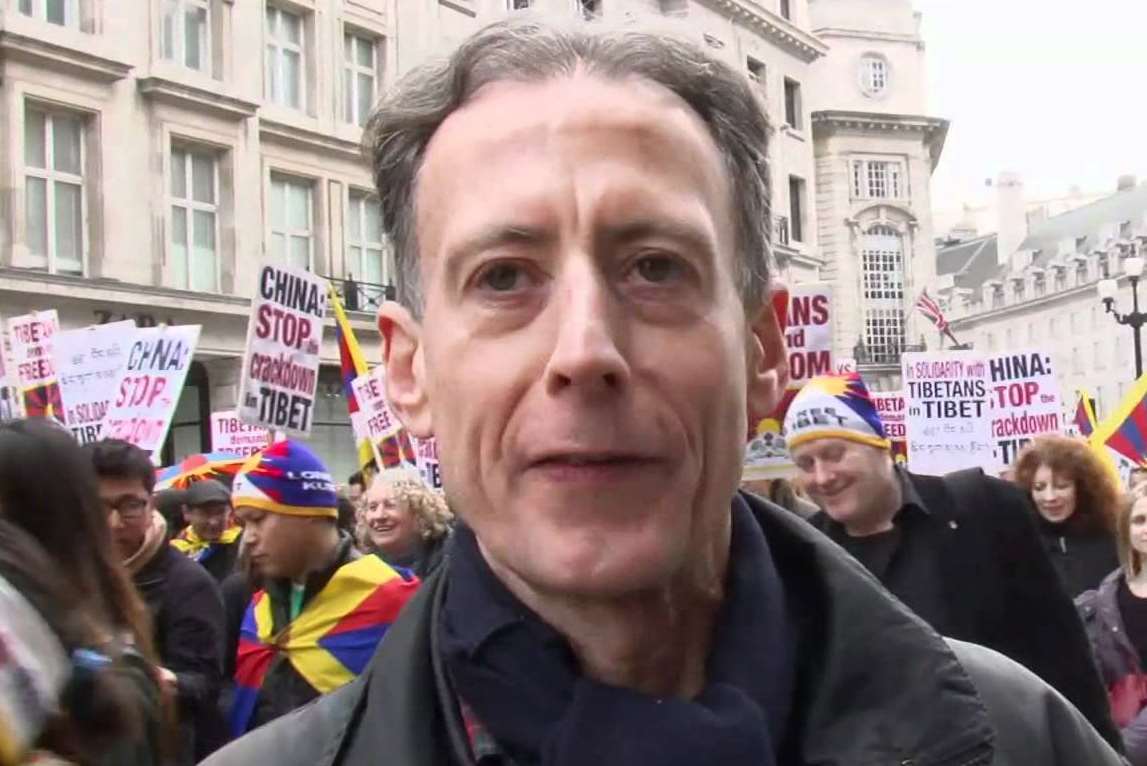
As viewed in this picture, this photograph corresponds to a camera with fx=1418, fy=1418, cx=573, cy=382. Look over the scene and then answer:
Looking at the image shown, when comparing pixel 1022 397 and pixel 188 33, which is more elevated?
pixel 188 33

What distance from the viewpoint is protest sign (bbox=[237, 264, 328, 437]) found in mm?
8328

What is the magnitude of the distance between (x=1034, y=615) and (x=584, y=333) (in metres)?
2.95

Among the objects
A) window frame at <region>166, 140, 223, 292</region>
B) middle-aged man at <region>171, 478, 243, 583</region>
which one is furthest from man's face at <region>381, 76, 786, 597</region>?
window frame at <region>166, 140, 223, 292</region>

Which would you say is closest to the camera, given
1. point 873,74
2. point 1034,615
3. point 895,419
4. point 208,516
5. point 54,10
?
point 1034,615

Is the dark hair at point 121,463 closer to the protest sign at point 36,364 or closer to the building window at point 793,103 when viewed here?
the protest sign at point 36,364

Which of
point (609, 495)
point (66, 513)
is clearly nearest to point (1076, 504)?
point (66, 513)

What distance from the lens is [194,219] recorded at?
73.9 ft

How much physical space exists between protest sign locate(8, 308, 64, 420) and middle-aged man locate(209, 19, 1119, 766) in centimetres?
841

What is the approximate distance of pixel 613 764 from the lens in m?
1.50

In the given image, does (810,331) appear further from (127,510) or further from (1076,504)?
(127,510)

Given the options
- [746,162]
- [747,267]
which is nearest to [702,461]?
[747,267]

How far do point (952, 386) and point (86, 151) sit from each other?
1437 centimetres

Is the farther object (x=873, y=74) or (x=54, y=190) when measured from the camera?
Answer: (x=873, y=74)

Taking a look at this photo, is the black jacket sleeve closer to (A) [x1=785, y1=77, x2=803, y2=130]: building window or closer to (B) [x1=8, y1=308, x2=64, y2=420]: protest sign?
(B) [x1=8, y1=308, x2=64, y2=420]: protest sign
